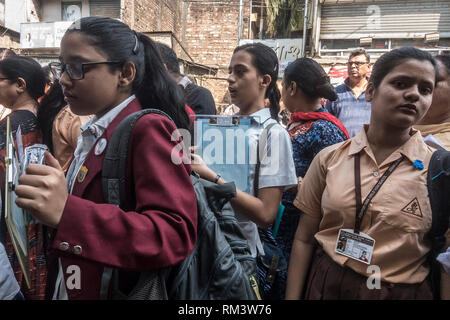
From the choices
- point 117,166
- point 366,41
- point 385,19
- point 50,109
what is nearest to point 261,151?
point 117,166

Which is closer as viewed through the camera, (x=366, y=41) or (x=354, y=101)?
(x=354, y=101)

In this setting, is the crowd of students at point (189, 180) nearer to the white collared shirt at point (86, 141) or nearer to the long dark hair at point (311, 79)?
the white collared shirt at point (86, 141)

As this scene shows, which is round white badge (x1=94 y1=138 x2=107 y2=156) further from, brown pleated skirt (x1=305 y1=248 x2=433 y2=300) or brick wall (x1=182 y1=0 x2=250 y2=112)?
brick wall (x1=182 y1=0 x2=250 y2=112)

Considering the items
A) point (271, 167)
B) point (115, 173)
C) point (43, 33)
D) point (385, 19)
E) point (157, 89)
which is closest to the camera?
point (115, 173)

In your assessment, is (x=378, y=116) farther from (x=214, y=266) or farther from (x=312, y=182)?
(x=214, y=266)

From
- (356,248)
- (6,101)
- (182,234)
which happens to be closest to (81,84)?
(182,234)

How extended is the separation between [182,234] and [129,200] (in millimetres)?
193

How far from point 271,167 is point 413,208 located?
0.66 metres

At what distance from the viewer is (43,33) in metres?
13.8

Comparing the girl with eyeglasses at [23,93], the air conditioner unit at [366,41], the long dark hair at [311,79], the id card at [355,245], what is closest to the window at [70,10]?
the air conditioner unit at [366,41]

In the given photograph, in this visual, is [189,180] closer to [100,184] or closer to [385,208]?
[100,184]

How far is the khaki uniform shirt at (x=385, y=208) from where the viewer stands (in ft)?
4.25

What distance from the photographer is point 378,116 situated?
1.51 metres

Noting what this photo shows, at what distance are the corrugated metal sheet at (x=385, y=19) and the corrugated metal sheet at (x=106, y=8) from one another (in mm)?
9151
